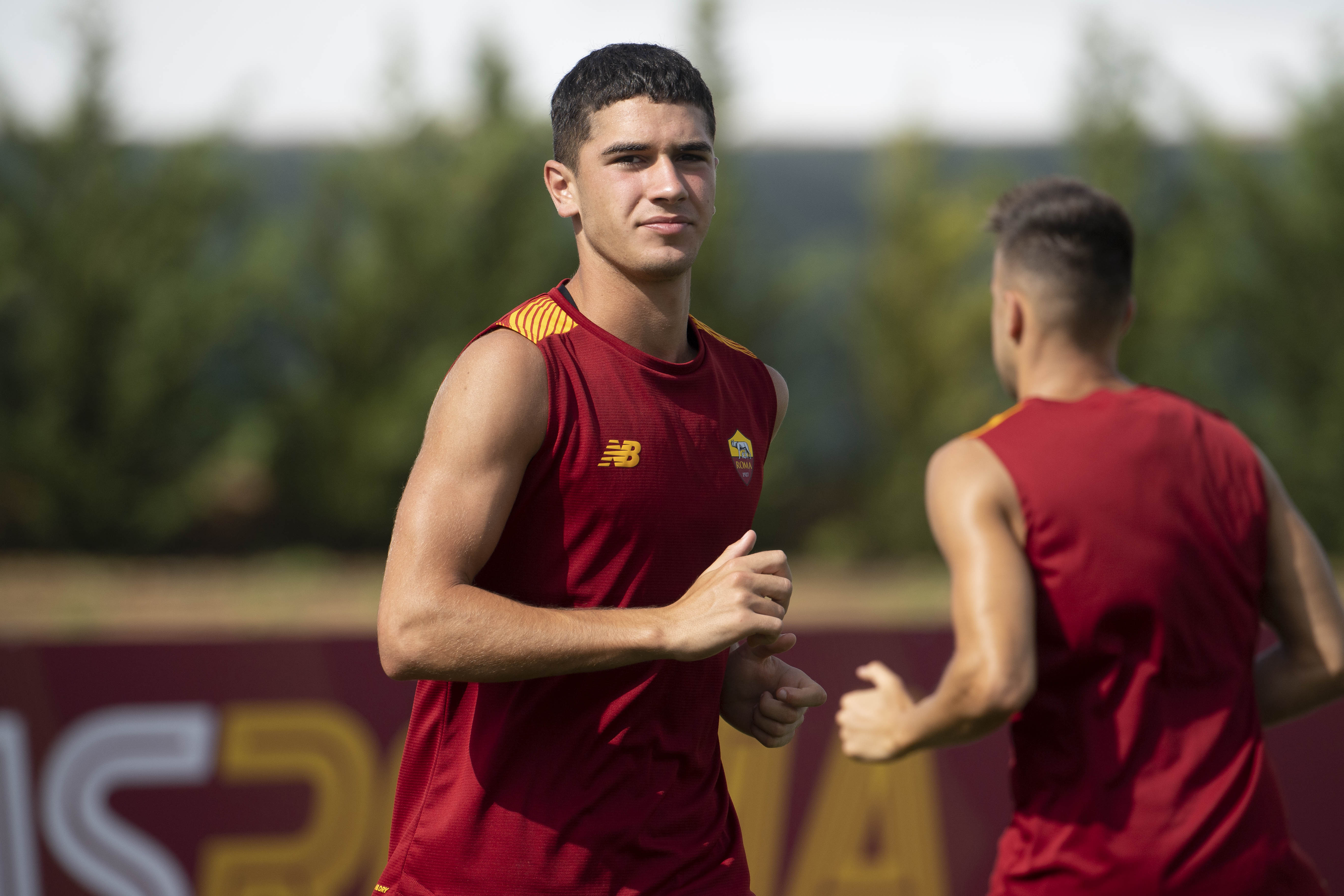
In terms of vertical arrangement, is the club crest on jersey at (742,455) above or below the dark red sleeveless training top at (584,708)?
above

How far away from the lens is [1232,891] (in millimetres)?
2736

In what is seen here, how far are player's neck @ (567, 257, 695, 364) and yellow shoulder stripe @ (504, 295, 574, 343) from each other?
74 millimetres

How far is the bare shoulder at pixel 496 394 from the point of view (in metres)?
2.46

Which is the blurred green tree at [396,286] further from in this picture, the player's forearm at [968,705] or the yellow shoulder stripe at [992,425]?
the player's forearm at [968,705]

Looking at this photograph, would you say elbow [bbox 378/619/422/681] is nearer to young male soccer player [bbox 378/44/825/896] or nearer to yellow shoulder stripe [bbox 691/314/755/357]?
young male soccer player [bbox 378/44/825/896]

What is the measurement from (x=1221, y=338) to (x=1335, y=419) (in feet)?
6.21

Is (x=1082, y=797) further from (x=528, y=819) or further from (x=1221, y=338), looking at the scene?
(x=1221, y=338)

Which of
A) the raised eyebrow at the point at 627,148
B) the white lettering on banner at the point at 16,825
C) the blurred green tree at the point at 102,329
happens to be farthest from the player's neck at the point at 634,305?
the blurred green tree at the point at 102,329

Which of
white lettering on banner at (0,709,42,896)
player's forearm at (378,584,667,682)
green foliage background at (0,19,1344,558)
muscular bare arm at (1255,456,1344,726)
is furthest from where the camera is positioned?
green foliage background at (0,19,1344,558)

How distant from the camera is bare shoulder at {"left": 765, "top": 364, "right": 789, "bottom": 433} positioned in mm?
3180

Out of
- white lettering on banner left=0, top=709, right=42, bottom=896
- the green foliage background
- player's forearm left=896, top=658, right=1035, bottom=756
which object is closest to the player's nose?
player's forearm left=896, top=658, right=1035, bottom=756

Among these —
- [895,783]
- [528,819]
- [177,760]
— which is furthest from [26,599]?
[528,819]

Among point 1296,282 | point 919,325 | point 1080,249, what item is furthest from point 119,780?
point 1296,282

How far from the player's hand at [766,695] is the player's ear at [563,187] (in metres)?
1.03
